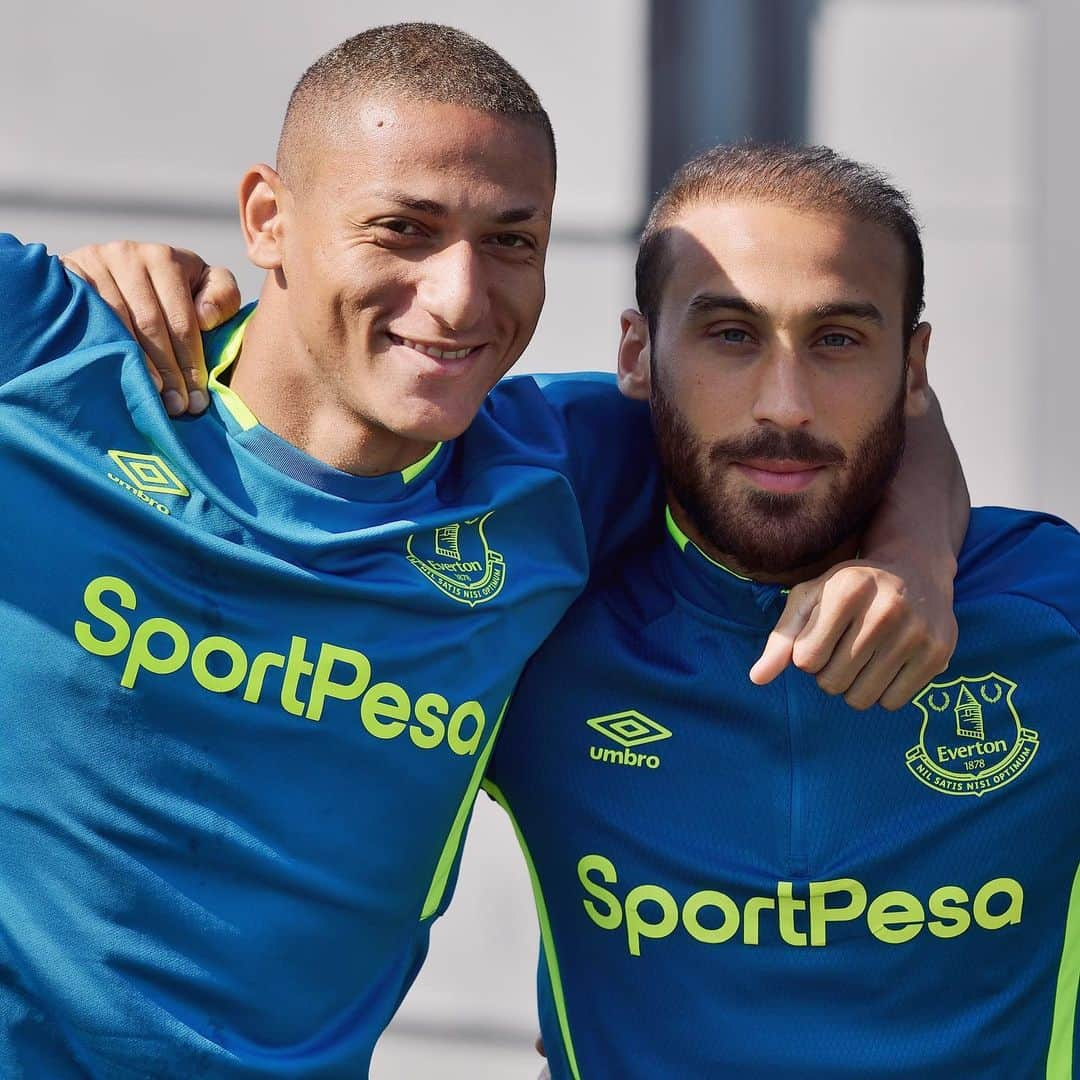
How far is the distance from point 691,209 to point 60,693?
1.00m

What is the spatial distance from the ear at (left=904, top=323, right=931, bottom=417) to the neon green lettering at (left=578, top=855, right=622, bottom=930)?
2.36ft

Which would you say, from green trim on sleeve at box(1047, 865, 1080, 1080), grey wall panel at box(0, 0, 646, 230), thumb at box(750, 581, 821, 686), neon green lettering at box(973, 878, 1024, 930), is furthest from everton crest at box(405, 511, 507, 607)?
grey wall panel at box(0, 0, 646, 230)

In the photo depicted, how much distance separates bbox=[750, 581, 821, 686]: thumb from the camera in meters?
1.75

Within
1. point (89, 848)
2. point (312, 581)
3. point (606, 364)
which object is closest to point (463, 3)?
point (606, 364)

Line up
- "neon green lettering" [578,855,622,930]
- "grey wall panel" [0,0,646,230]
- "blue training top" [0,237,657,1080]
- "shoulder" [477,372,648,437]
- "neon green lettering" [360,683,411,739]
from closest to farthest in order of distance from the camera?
"blue training top" [0,237,657,1080] → "neon green lettering" [360,683,411,739] → "neon green lettering" [578,855,622,930] → "shoulder" [477,372,648,437] → "grey wall panel" [0,0,646,230]

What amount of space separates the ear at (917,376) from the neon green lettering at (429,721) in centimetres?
77

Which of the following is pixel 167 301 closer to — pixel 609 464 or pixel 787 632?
pixel 609 464

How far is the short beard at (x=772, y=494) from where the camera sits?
192 centimetres

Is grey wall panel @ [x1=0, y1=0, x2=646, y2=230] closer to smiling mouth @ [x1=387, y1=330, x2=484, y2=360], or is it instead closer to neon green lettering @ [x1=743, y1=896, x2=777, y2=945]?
smiling mouth @ [x1=387, y1=330, x2=484, y2=360]

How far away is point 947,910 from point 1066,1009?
0.21 meters

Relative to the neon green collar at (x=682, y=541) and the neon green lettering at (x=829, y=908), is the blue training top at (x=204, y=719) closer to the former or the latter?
the neon green collar at (x=682, y=541)

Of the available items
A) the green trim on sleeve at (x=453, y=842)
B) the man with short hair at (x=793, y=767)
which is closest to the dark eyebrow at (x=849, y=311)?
the man with short hair at (x=793, y=767)

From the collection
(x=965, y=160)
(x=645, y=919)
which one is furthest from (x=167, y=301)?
(x=965, y=160)

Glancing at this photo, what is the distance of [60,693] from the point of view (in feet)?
5.32
